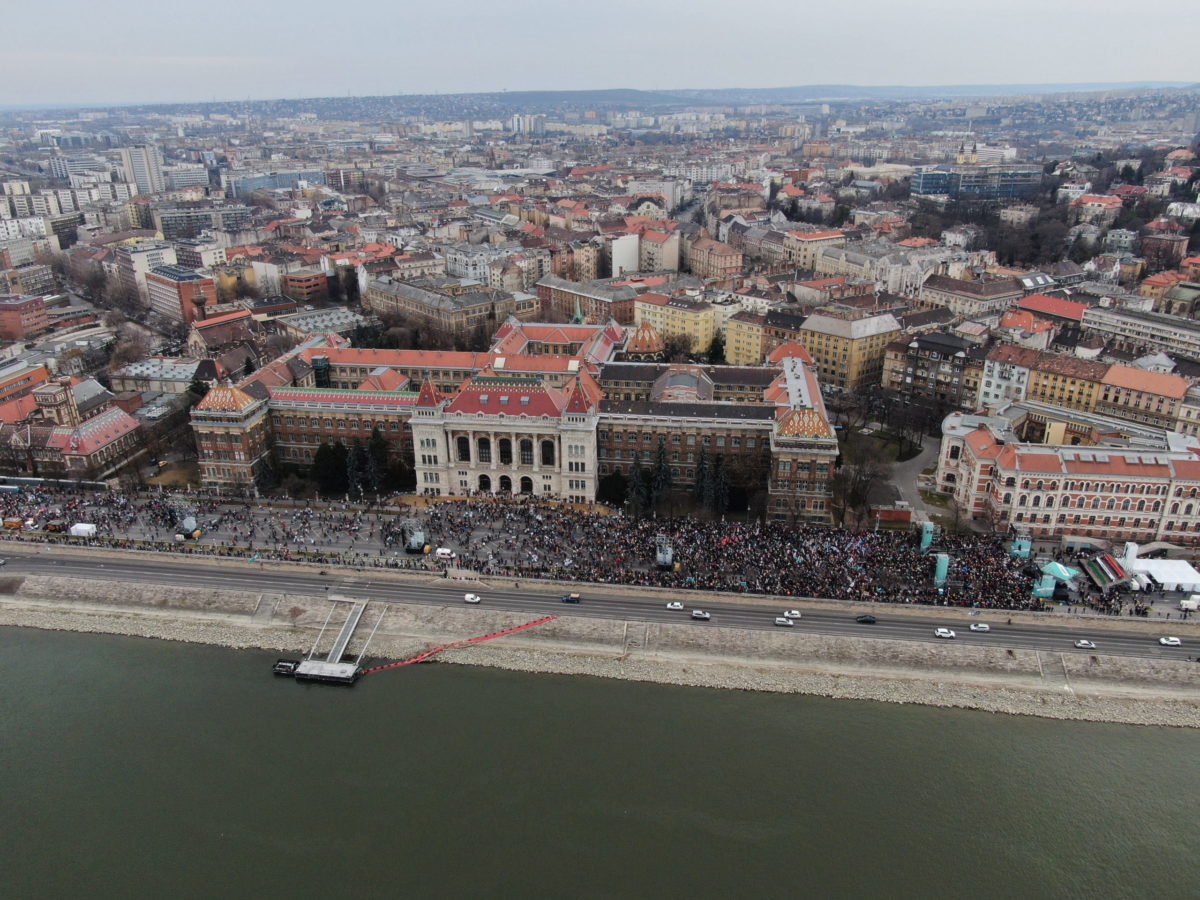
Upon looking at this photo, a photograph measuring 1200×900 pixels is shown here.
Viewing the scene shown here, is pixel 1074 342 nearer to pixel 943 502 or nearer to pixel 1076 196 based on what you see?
pixel 943 502

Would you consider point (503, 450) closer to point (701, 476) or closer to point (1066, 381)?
point (701, 476)

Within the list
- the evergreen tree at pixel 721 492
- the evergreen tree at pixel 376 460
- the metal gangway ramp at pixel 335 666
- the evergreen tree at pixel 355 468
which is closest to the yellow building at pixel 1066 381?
the evergreen tree at pixel 721 492

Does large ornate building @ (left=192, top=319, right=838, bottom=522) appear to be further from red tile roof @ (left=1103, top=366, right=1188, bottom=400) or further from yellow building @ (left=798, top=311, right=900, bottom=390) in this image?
red tile roof @ (left=1103, top=366, right=1188, bottom=400)

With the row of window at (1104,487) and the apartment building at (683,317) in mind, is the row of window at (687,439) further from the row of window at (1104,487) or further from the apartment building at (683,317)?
the apartment building at (683,317)

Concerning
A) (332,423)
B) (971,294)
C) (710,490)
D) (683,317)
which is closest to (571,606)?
(710,490)

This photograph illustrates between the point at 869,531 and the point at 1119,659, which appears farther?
the point at 869,531

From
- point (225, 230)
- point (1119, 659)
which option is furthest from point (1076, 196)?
point (225, 230)

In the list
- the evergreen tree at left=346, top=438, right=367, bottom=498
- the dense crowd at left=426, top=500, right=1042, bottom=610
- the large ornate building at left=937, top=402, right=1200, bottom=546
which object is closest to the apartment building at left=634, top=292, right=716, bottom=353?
the evergreen tree at left=346, top=438, right=367, bottom=498
